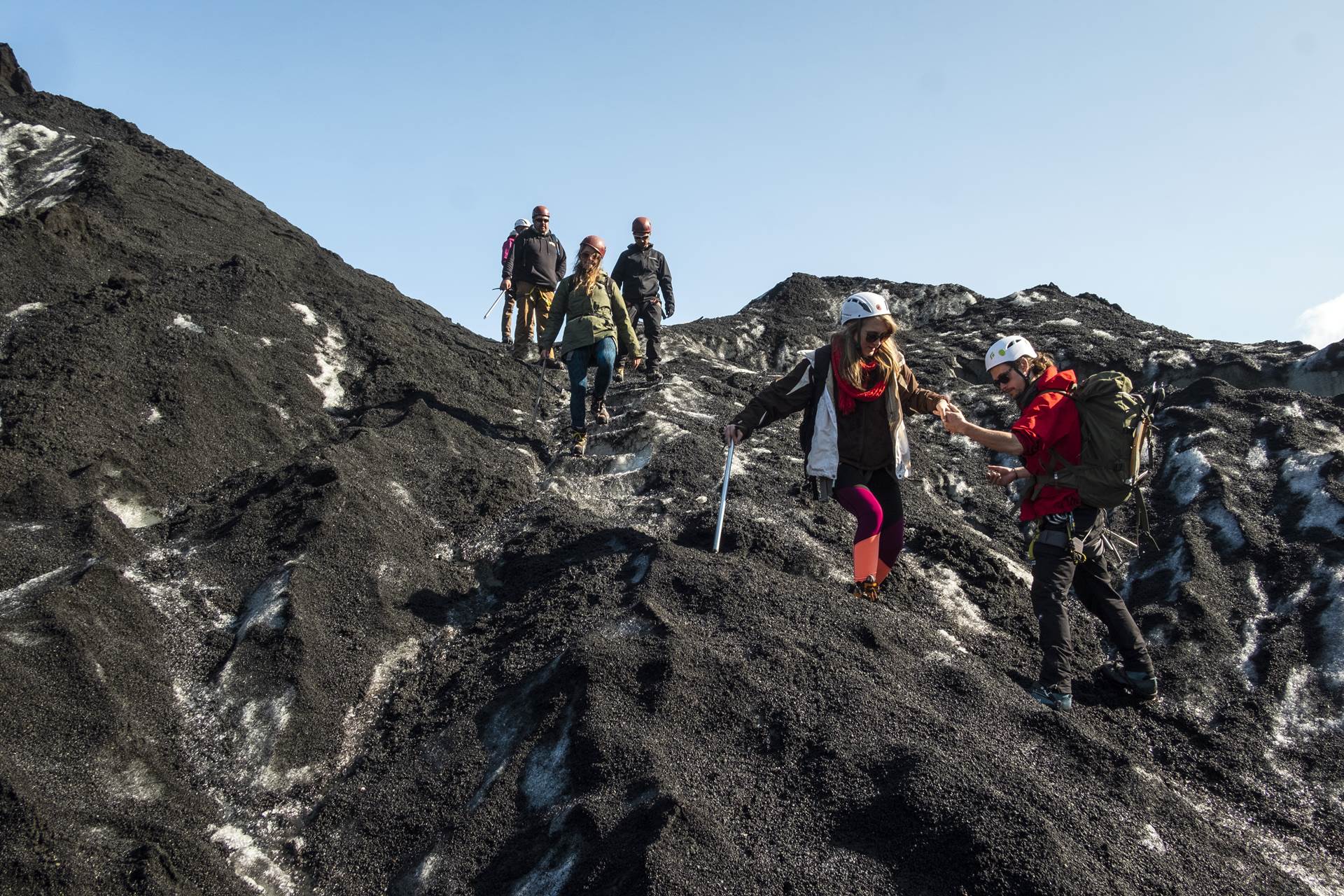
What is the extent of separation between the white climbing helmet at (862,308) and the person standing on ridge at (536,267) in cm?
663

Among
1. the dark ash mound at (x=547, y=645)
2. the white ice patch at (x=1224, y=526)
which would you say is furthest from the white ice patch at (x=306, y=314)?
the white ice patch at (x=1224, y=526)

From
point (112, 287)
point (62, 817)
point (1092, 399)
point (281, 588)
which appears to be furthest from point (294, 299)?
point (1092, 399)

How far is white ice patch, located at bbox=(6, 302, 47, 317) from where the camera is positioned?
888cm

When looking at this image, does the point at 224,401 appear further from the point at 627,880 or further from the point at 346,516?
the point at 627,880

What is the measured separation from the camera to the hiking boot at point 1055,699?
215 inches

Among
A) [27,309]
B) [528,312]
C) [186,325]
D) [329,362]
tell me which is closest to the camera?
[27,309]

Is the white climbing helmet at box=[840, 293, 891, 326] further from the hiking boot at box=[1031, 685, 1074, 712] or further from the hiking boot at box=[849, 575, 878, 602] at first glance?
the hiking boot at box=[1031, 685, 1074, 712]

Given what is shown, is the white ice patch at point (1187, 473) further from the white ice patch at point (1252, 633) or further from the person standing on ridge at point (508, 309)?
the person standing on ridge at point (508, 309)

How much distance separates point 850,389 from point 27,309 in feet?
25.1

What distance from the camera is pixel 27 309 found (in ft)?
29.5

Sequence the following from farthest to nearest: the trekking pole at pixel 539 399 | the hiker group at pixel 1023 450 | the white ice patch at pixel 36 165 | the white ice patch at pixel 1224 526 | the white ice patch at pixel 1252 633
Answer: the white ice patch at pixel 36 165, the trekking pole at pixel 539 399, the white ice patch at pixel 1224 526, the white ice patch at pixel 1252 633, the hiker group at pixel 1023 450

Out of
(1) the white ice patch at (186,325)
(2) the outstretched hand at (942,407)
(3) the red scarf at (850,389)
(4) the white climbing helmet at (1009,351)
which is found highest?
(1) the white ice patch at (186,325)

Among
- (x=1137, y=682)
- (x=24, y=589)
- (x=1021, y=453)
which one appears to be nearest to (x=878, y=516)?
(x=1021, y=453)

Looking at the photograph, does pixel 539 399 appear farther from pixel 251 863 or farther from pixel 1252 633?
pixel 1252 633
